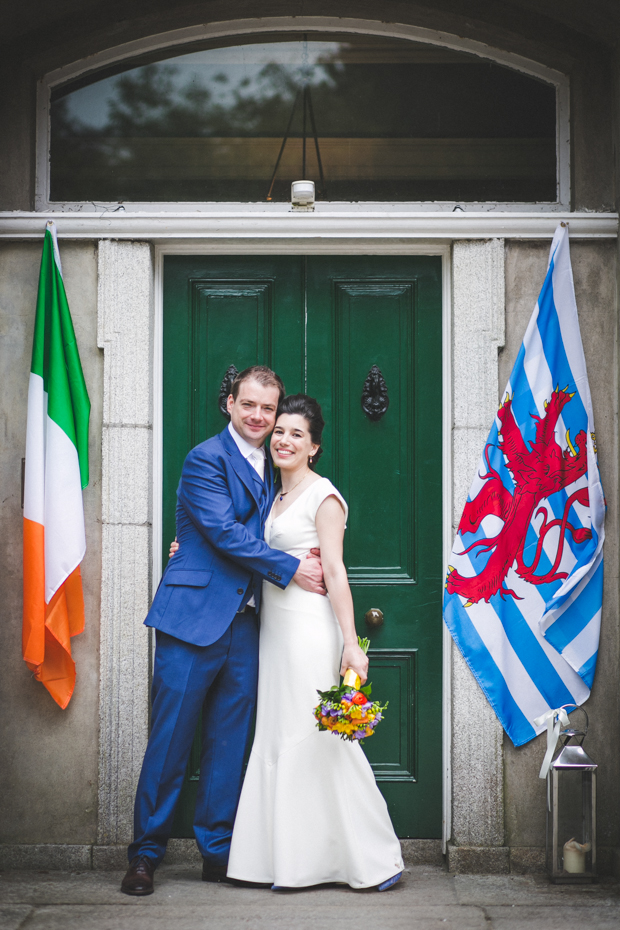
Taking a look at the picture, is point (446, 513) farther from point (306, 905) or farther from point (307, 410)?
point (306, 905)

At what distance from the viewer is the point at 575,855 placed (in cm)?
386

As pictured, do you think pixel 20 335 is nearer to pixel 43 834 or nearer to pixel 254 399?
pixel 254 399

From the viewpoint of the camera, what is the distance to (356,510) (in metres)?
4.32

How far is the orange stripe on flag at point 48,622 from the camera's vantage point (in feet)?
12.9

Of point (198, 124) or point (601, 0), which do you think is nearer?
point (601, 0)

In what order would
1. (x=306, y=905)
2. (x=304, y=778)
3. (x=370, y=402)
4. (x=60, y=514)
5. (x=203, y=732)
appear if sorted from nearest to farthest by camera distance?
(x=306, y=905), (x=304, y=778), (x=203, y=732), (x=60, y=514), (x=370, y=402)

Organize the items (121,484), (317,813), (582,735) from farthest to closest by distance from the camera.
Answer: (121,484), (582,735), (317,813)

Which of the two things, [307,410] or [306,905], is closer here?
[306,905]

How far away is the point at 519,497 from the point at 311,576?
1.13m

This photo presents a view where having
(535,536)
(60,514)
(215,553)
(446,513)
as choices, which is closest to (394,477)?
(446,513)

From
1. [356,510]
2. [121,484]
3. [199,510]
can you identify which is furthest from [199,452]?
[356,510]

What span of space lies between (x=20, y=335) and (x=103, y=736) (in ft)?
6.57

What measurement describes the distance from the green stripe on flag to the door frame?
0.38 m

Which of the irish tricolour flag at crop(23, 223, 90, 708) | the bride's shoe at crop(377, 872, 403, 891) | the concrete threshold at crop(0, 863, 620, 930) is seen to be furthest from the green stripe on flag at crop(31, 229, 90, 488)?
the bride's shoe at crop(377, 872, 403, 891)
